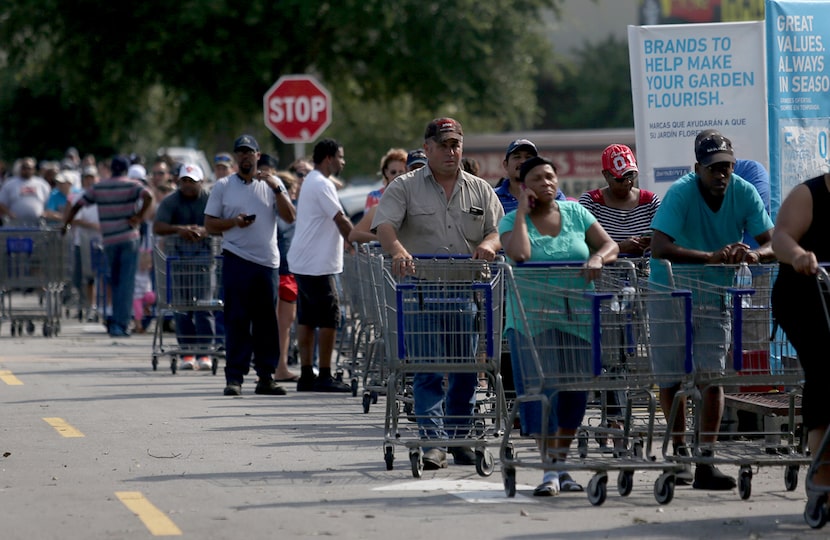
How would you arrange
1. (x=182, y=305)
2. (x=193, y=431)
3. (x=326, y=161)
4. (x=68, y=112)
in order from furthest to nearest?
(x=68, y=112) → (x=182, y=305) → (x=326, y=161) → (x=193, y=431)

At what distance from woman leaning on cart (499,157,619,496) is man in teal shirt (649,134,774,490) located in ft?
1.31

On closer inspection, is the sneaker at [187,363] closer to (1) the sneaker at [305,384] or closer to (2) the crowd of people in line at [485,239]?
(2) the crowd of people in line at [485,239]

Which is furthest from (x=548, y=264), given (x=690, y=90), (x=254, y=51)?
(x=254, y=51)

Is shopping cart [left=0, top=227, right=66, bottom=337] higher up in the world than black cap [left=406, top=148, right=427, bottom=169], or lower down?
lower down

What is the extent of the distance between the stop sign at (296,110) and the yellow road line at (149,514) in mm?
13627

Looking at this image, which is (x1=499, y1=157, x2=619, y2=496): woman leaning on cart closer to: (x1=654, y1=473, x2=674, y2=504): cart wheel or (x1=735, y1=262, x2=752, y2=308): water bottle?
(x1=654, y1=473, x2=674, y2=504): cart wheel

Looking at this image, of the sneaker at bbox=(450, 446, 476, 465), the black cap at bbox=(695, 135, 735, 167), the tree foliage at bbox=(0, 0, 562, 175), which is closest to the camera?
the black cap at bbox=(695, 135, 735, 167)

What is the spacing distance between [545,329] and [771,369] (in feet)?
4.03

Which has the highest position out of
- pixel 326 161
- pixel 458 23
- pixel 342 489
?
pixel 458 23

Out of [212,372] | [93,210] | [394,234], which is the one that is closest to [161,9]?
[93,210]

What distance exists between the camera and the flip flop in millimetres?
9023

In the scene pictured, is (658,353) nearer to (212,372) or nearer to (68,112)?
(212,372)

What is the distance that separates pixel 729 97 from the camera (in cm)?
1323

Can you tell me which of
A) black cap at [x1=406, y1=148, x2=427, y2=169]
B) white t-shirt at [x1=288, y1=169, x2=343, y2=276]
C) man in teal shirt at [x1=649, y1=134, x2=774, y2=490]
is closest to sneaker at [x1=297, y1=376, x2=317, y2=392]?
white t-shirt at [x1=288, y1=169, x2=343, y2=276]
